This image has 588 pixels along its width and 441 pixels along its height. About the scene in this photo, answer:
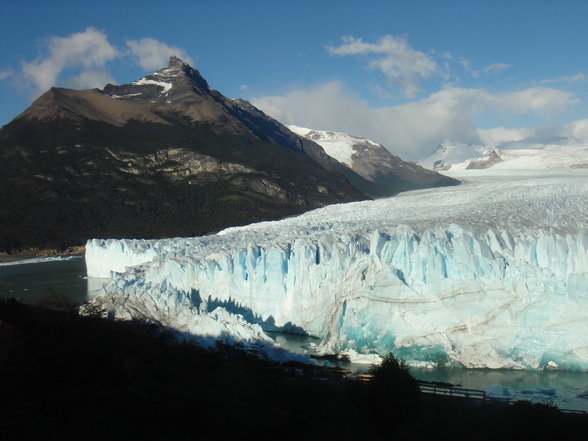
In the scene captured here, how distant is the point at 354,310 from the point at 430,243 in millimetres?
2785

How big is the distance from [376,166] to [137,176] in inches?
2608

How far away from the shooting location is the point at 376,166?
128250 millimetres

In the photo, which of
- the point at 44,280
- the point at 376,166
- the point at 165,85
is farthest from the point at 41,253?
the point at 376,166

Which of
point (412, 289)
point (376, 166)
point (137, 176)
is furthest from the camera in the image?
point (376, 166)

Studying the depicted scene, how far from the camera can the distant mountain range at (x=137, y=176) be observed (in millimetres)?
63719

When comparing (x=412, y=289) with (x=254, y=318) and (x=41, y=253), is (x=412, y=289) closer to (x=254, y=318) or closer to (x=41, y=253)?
(x=254, y=318)

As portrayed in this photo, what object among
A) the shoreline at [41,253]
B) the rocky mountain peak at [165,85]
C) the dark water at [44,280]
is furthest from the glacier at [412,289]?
the rocky mountain peak at [165,85]

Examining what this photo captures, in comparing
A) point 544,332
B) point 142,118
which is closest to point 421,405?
point 544,332

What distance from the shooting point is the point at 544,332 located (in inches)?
602

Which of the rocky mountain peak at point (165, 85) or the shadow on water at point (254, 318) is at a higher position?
the rocky mountain peak at point (165, 85)

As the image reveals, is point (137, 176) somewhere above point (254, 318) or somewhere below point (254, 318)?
above

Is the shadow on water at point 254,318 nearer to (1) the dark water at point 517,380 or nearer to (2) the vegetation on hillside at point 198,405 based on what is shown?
(1) the dark water at point 517,380

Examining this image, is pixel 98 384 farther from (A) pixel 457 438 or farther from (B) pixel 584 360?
(B) pixel 584 360

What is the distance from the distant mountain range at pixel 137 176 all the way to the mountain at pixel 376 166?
26.9 metres
